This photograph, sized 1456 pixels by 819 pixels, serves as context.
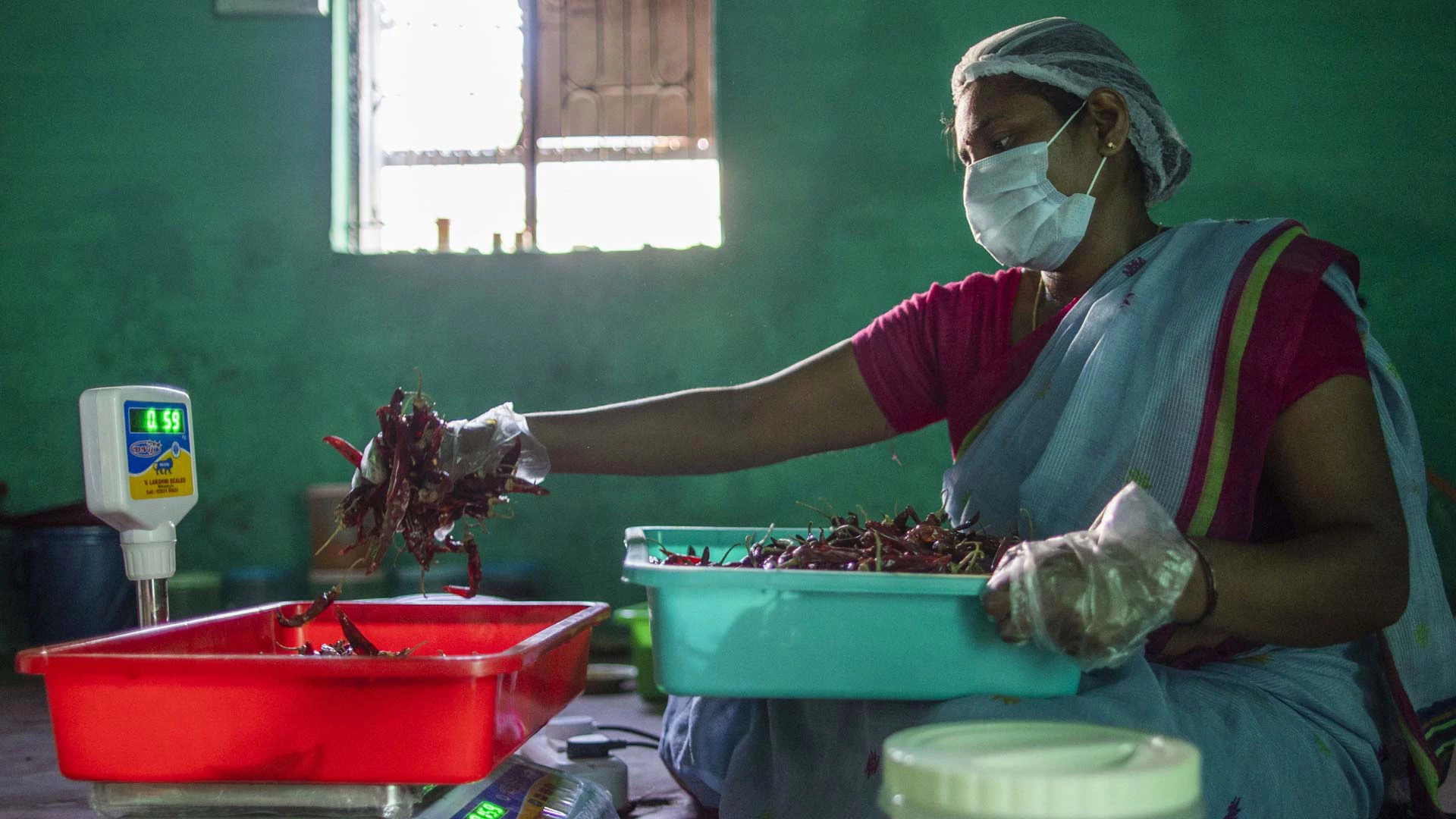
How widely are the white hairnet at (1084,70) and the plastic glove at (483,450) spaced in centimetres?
105

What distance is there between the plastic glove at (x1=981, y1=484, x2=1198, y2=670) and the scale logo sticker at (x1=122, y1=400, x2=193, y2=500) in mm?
1176

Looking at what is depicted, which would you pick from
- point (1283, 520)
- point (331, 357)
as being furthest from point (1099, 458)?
point (331, 357)

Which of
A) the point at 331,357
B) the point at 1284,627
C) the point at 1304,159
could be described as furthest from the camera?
the point at 331,357

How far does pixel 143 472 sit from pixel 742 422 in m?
1.13

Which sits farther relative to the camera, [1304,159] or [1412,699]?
[1304,159]

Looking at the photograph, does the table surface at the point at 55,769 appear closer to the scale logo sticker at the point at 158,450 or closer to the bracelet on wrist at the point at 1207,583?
the scale logo sticker at the point at 158,450

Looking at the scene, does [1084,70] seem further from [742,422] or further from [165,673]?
[165,673]

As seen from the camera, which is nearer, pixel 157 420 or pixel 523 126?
pixel 157 420

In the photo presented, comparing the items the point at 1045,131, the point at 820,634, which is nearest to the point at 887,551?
the point at 820,634

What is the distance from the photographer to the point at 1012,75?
1.98m

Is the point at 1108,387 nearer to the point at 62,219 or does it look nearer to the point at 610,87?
the point at 610,87

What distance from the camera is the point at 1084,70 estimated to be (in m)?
1.94

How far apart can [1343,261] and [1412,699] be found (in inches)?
26.6

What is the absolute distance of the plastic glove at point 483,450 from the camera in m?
1.80
